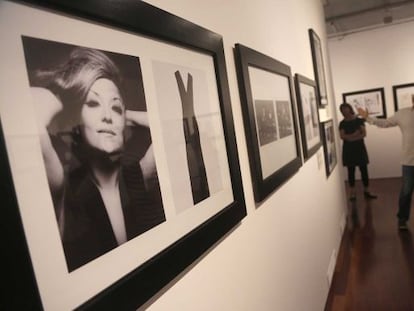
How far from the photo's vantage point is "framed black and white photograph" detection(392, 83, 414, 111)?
6031mm

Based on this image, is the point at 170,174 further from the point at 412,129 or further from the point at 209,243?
the point at 412,129

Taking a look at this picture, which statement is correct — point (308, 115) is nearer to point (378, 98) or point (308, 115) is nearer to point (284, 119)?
point (284, 119)

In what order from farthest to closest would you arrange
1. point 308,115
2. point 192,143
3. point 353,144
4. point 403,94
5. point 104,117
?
point 403,94 < point 353,144 < point 308,115 < point 192,143 < point 104,117

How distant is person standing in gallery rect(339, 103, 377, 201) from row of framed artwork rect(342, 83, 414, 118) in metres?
1.26

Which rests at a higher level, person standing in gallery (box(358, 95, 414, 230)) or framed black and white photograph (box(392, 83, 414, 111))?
framed black and white photograph (box(392, 83, 414, 111))

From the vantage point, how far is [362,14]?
5070 millimetres

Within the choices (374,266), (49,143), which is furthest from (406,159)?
(49,143)

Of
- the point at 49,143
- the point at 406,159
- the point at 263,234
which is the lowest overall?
the point at 406,159

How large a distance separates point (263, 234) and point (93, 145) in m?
0.93

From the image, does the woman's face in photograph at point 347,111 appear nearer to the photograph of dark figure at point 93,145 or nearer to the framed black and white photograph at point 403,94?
the framed black and white photograph at point 403,94

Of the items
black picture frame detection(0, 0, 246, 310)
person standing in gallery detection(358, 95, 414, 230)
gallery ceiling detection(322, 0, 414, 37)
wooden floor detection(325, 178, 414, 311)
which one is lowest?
wooden floor detection(325, 178, 414, 311)

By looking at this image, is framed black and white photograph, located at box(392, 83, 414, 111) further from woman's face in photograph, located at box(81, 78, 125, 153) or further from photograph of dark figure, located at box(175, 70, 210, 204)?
woman's face in photograph, located at box(81, 78, 125, 153)

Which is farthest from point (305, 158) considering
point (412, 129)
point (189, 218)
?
point (412, 129)

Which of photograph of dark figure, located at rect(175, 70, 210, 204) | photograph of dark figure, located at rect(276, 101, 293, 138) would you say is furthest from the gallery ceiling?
photograph of dark figure, located at rect(175, 70, 210, 204)
